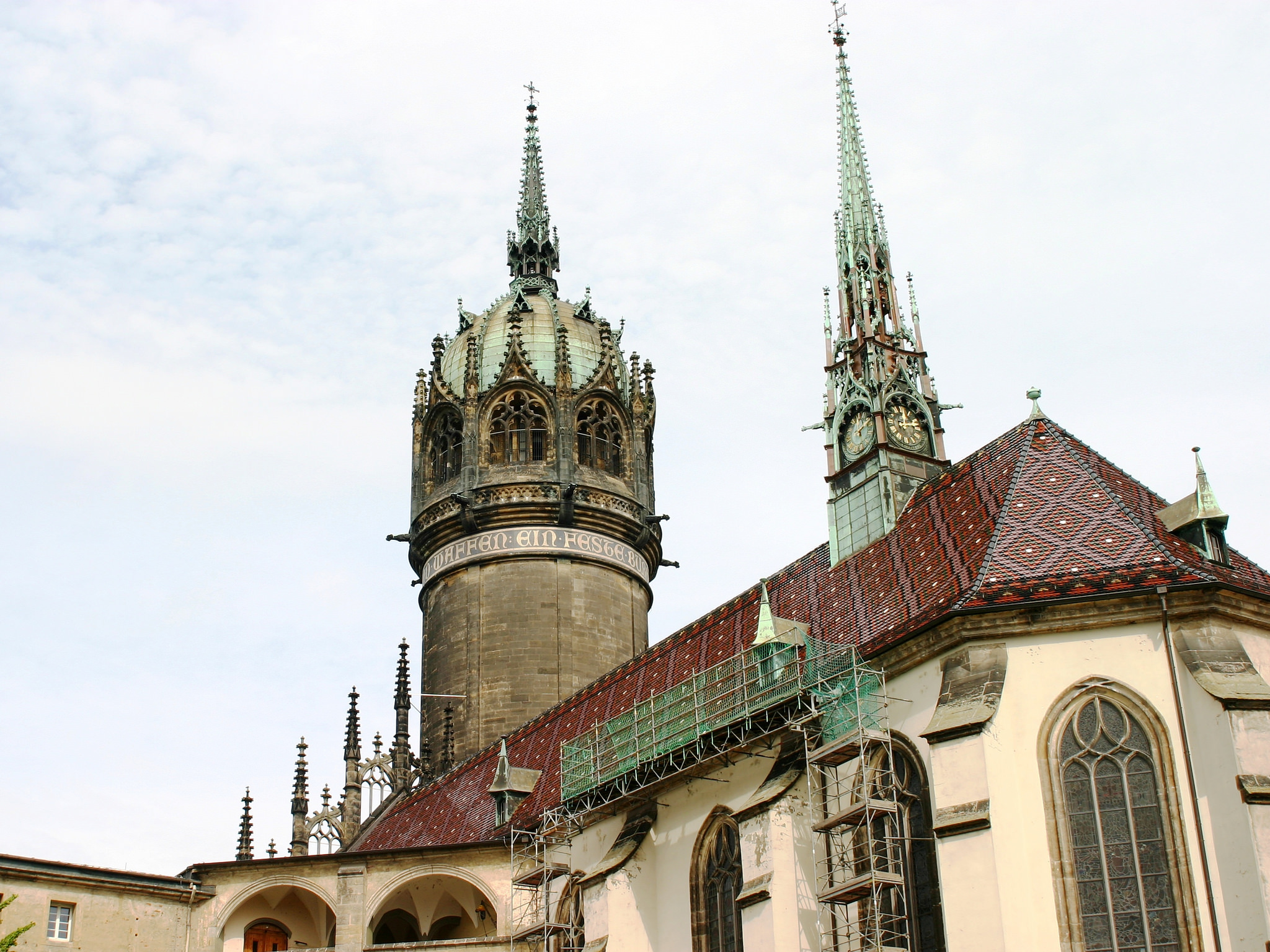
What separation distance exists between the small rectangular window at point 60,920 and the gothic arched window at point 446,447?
59.1 feet

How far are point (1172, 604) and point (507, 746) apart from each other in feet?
65.2

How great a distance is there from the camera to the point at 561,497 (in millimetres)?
43750

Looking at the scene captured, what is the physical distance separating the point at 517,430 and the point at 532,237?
7.95 metres

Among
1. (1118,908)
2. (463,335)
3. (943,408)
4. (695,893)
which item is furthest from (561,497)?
(1118,908)

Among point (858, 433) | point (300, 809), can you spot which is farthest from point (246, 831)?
point (858, 433)

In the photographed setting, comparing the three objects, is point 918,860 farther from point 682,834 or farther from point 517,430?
point 517,430

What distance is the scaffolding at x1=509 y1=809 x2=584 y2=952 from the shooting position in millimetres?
30672

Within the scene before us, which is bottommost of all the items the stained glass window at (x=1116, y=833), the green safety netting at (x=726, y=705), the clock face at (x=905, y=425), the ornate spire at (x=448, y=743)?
the stained glass window at (x=1116, y=833)

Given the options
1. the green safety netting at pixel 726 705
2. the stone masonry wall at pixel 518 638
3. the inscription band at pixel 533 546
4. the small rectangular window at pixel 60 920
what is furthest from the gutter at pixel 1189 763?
the inscription band at pixel 533 546

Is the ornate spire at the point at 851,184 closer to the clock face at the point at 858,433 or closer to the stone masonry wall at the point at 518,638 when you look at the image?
the clock face at the point at 858,433

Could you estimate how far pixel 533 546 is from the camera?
4338 cm

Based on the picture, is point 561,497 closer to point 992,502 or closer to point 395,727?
point 395,727

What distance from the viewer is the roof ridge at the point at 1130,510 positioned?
2277 cm

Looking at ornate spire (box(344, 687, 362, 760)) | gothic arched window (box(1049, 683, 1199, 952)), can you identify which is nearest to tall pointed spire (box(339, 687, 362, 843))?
ornate spire (box(344, 687, 362, 760))
